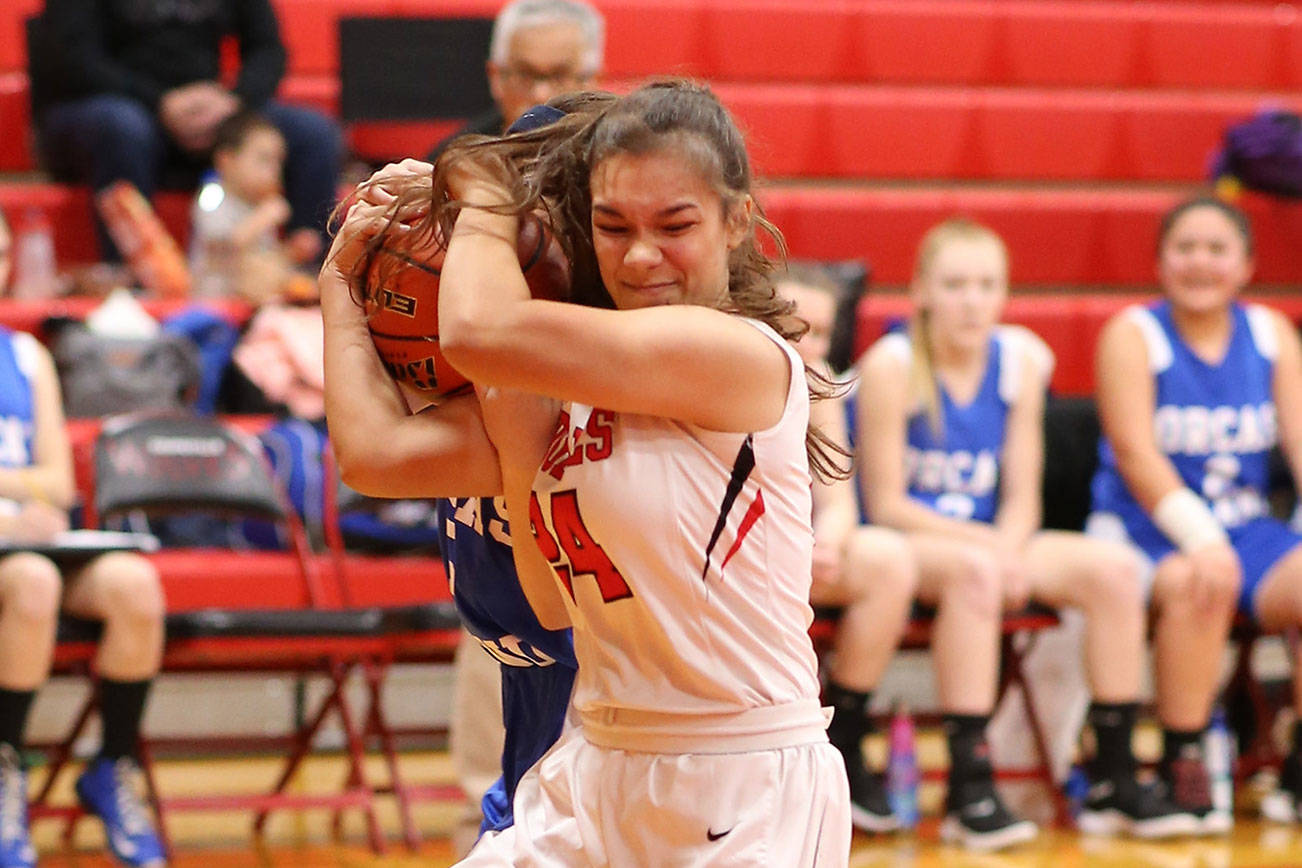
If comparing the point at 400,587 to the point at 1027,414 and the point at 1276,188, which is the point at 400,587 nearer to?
the point at 1027,414

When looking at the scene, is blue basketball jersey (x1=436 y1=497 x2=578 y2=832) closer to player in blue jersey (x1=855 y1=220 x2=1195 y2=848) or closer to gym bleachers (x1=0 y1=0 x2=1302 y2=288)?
player in blue jersey (x1=855 y1=220 x2=1195 y2=848)

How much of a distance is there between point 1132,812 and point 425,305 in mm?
3468

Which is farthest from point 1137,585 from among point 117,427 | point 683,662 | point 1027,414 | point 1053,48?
point 1053,48

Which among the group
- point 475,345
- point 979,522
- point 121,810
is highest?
point 475,345

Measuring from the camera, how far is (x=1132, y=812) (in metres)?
5.01

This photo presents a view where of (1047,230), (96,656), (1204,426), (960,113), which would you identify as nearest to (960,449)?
(1204,426)

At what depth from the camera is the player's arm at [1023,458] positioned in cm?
532

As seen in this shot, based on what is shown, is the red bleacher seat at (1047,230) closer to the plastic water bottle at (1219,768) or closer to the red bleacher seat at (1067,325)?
the red bleacher seat at (1067,325)

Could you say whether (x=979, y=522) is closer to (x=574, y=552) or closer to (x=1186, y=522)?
(x=1186, y=522)

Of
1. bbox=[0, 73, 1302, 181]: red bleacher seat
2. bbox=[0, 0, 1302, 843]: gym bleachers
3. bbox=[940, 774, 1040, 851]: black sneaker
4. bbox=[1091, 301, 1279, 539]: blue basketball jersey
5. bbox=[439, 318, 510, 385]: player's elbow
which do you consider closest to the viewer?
bbox=[439, 318, 510, 385]: player's elbow

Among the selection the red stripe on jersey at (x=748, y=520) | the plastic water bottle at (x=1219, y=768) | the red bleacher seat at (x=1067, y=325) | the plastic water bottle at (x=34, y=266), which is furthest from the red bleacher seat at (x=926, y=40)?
the red stripe on jersey at (x=748, y=520)

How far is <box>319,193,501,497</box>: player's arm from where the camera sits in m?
2.12

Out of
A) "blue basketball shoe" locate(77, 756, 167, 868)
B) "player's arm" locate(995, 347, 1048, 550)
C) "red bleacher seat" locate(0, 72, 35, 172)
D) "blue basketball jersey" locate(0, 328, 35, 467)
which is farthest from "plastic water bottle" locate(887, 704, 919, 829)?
"red bleacher seat" locate(0, 72, 35, 172)

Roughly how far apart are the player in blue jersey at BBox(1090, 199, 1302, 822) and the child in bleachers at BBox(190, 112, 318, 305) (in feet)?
9.31
